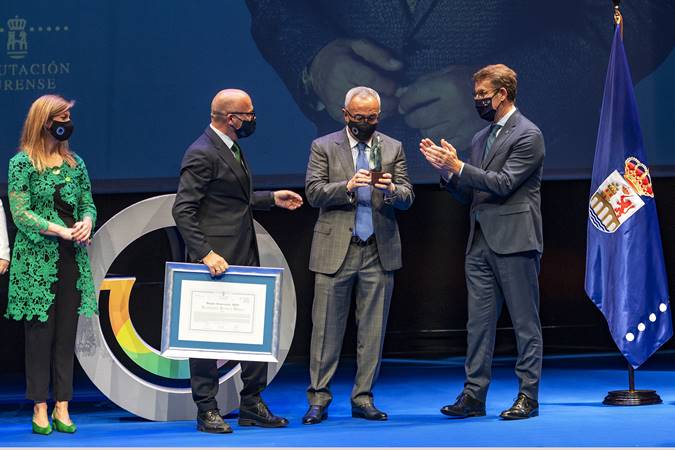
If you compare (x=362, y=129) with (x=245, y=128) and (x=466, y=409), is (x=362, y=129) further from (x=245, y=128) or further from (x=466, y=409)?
(x=466, y=409)

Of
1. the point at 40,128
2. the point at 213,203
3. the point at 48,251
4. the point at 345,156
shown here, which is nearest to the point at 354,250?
the point at 345,156

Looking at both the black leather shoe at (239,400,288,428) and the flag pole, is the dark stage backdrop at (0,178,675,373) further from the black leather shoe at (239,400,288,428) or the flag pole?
the black leather shoe at (239,400,288,428)

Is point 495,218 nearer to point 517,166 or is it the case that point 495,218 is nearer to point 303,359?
point 517,166

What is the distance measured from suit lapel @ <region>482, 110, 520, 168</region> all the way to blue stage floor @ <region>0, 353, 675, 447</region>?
4.18ft

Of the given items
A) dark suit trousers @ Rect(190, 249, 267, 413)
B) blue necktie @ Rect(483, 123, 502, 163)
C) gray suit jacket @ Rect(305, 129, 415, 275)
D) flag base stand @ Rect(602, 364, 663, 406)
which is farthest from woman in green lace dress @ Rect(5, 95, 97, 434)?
flag base stand @ Rect(602, 364, 663, 406)

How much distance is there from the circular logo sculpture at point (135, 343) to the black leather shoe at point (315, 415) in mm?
407

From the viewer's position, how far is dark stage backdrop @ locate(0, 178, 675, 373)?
7402 millimetres

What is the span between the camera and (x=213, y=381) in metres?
5.19

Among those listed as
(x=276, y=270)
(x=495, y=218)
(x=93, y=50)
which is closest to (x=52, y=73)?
(x=93, y=50)

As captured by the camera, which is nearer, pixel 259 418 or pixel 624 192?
pixel 259 418

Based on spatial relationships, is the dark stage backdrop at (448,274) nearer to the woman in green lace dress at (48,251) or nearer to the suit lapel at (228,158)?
the suit lapel at (228,158)

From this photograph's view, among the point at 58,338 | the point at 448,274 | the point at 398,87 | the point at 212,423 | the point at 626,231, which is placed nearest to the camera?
the point at 212,423

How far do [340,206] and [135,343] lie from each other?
1281mm

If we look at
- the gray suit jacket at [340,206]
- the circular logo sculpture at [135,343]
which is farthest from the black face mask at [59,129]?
the gray suit jacket at [340,206]
